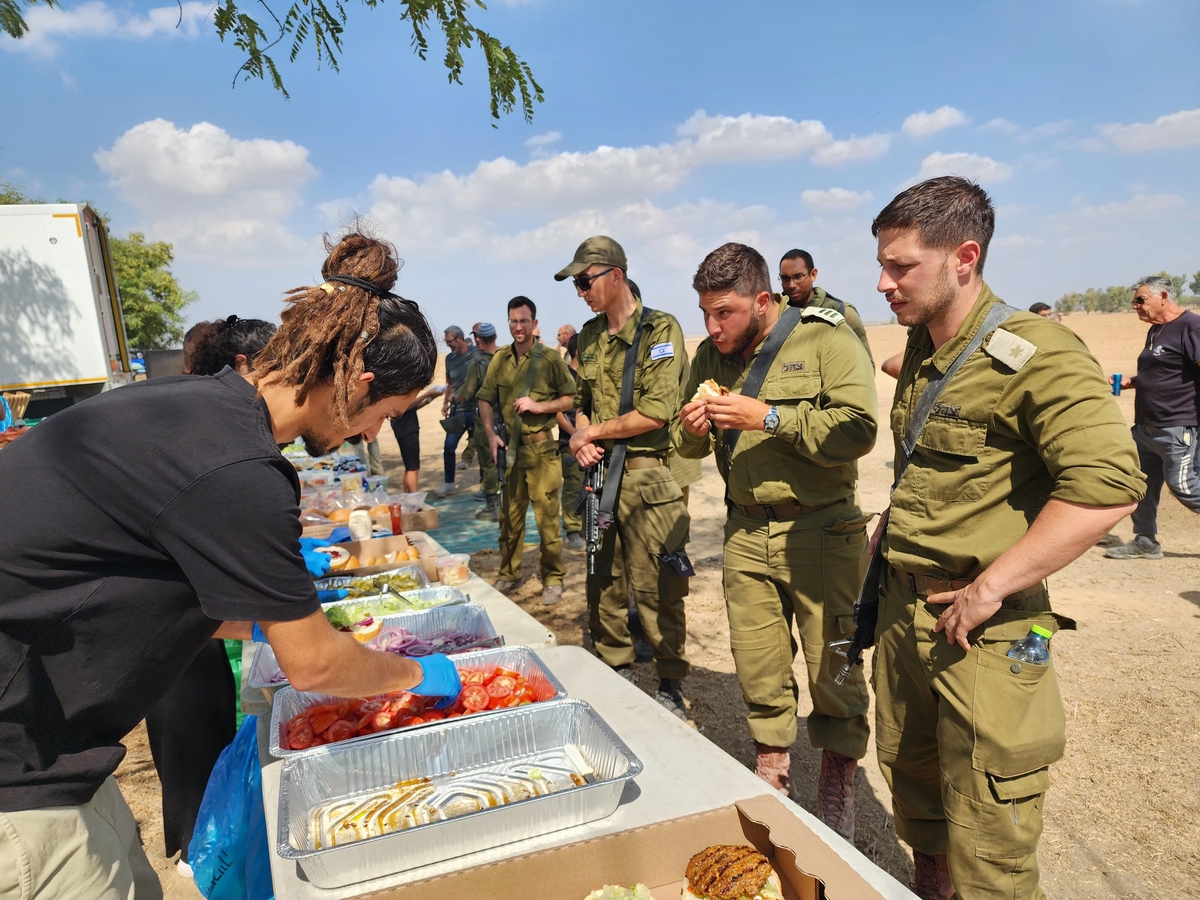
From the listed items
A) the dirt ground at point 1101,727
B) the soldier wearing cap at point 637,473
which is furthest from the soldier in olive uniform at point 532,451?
the soldier wearing cap at point 637,473

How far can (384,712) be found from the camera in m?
1.87

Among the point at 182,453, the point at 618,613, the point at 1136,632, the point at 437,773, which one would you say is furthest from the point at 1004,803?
the point at 1136,632

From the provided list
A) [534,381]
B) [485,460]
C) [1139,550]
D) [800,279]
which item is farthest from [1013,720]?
[485,460]

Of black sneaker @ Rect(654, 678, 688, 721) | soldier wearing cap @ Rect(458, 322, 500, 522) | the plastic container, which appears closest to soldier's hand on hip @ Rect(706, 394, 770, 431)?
the plastic container

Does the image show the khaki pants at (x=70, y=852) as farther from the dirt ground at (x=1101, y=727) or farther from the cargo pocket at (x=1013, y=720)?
the cargo pocket at (x=1013, y=720)

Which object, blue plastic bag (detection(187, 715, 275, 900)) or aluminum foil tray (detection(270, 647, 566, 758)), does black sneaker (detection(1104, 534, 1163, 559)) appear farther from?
blue plastic bag (detection(187, 715, 275, 900))

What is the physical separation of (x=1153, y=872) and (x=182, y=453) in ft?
11.7

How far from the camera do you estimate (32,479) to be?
48.8 inches

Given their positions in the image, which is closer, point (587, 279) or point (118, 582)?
point (118, 582)

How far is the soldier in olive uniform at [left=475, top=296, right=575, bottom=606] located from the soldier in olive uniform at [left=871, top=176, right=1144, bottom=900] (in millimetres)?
4109

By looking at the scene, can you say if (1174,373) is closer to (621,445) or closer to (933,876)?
(621,445)

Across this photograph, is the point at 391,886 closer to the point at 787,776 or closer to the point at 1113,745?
the point at 787,776

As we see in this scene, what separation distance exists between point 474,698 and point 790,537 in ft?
4.77

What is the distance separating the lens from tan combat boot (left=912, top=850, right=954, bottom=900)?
88.4 inches
